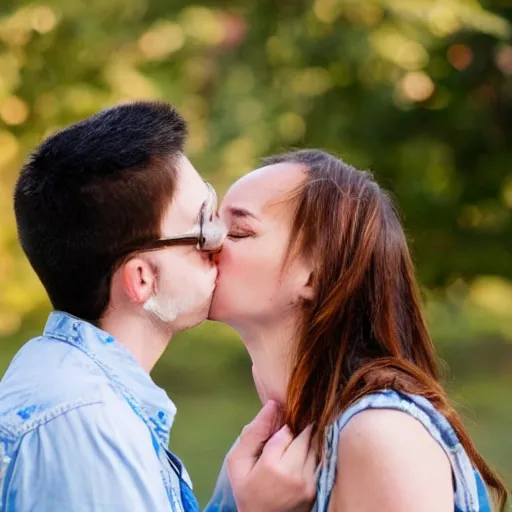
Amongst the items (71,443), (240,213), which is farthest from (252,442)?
(71,443)

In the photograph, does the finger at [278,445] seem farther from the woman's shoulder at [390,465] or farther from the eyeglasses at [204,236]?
the eyeglasses at [204,236]

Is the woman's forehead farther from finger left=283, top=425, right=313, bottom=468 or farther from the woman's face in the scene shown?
finger left=283, top=425, right=313, bottom=468

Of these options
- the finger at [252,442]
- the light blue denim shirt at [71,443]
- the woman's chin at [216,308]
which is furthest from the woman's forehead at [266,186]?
the light blue denim shirt at [71,443]

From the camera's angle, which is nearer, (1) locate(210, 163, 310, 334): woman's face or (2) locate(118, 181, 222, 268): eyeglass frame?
(2) locate(118, 181, 222, 268): eyeglass frame

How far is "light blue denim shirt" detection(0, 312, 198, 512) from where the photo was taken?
190 cm

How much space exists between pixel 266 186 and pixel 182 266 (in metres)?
0.44

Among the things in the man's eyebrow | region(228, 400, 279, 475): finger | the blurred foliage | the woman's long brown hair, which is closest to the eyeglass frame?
the man's eyebrow

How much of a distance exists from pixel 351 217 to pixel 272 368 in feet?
1.49

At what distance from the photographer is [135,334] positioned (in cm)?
233

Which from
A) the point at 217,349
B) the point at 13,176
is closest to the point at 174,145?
the point at 13,176

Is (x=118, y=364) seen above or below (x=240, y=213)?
below

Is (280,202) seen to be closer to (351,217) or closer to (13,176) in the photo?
(351,217)

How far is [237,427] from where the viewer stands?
951cm

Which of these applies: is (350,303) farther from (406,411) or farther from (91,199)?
(91,199)
